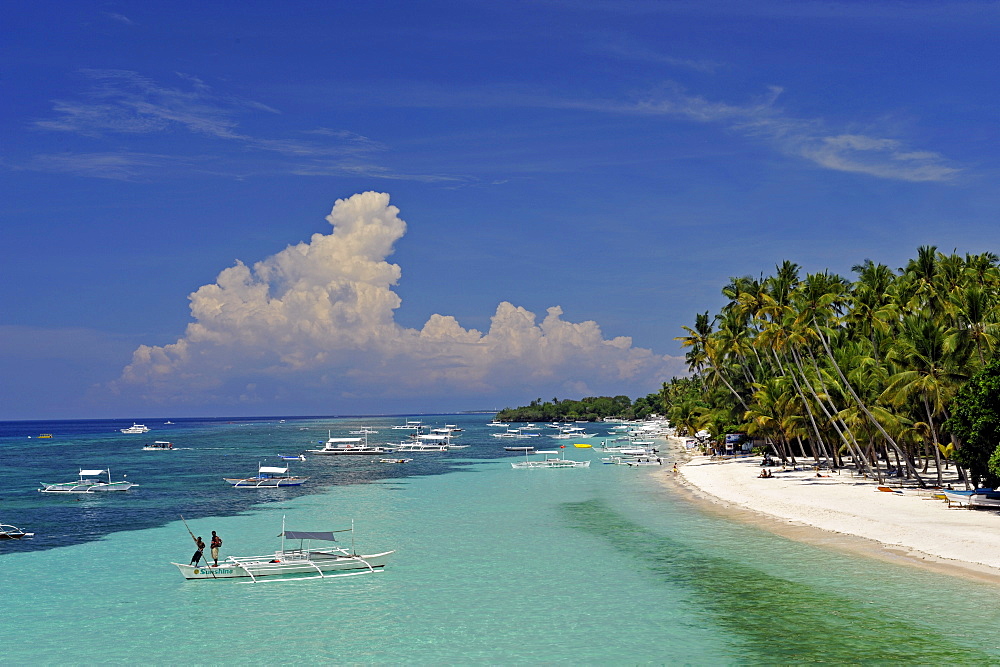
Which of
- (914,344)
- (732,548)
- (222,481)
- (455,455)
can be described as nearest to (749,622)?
(732,548)

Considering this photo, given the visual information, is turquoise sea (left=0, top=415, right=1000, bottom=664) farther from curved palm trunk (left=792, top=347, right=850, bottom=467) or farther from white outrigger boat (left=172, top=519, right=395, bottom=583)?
curved palm trunk (left=792, top=347, right=850, bottom=467)

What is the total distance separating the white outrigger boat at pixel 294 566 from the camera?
30.5 metres

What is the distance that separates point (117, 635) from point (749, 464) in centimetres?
6783

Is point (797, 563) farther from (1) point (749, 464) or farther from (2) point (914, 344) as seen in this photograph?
(1) point (749, 464)

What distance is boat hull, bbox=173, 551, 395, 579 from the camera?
30.4m

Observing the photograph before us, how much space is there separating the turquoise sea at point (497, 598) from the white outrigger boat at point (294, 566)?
62cm

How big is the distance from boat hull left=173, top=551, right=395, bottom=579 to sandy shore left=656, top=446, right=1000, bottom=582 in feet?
74.1

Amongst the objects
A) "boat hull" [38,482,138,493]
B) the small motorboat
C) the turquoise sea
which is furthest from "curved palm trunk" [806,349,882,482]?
"boat hull" [38,482,138,493]

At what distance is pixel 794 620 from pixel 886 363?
108 feet

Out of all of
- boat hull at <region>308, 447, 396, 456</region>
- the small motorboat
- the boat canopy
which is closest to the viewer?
the boat canopy

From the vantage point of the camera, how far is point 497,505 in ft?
178

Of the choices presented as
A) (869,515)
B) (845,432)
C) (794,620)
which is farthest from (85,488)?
(845,432)

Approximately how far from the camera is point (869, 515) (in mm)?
40625

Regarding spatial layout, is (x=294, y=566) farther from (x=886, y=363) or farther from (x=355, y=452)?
(x=355, y=452)
